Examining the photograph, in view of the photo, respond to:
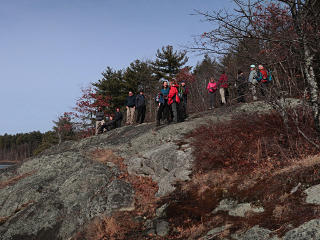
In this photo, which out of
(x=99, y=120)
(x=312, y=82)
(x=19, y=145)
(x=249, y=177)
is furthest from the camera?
(x=19, y=145)

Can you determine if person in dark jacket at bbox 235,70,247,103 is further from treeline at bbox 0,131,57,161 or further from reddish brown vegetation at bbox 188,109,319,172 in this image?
treeline at bbox 0,131,57,161

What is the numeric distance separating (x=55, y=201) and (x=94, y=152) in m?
3.34

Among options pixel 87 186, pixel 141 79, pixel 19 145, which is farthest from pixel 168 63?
pixel 19 145

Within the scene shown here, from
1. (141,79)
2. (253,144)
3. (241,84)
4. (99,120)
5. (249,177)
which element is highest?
(141,79)

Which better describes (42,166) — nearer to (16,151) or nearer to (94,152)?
(94,152)

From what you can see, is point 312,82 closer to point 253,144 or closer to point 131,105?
point 253,144

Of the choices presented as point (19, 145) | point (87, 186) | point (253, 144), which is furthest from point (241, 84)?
point (19, 145)

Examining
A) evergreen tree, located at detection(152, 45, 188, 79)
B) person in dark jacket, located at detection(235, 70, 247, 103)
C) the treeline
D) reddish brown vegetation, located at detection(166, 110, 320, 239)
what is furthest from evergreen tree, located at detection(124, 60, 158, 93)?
the treeline

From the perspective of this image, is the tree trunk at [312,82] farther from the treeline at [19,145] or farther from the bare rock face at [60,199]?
the treeline at [19,145]

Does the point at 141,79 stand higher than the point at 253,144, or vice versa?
the point at 141,79

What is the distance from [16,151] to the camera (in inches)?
4350

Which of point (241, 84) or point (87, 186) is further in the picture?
point (87, 186)

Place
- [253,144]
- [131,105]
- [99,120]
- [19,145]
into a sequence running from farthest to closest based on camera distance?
[19,145] → [99,120] → [131,105] → [253,144]

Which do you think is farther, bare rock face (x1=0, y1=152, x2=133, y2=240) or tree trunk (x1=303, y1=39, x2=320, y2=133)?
bare rock face (x1=0, y1=152, x2=133, y2=240)
